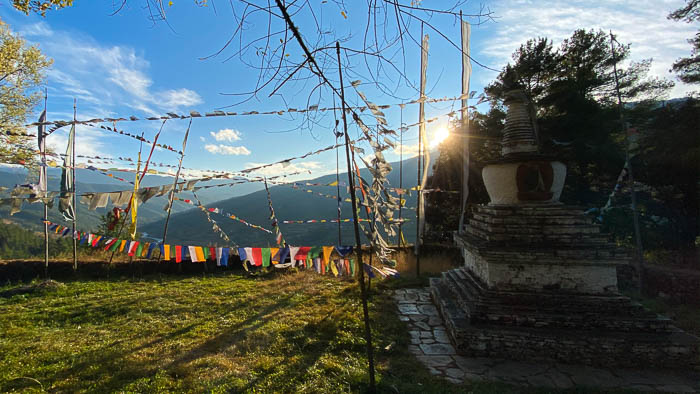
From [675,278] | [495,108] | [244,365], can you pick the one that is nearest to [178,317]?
[244,365]

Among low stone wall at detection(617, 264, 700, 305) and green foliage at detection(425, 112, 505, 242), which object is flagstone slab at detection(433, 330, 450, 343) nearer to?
low stone wall at detection(617, 264, 700, 305)

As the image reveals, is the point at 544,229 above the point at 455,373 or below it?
above

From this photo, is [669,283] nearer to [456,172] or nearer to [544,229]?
[544,229]

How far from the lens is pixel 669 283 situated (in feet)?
29.9

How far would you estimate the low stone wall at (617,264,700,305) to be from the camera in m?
8.61

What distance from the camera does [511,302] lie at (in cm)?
531

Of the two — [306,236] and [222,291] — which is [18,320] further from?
[306,236]

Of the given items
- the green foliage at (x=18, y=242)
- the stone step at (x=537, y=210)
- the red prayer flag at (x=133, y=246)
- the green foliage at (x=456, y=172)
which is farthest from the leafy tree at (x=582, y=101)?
the green foliage at (x=18, y=242)

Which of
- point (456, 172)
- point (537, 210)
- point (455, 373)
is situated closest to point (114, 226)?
point (455, 373)

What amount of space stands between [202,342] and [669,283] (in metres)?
12.7

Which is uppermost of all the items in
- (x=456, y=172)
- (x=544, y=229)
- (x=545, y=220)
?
(x=456, y=172)

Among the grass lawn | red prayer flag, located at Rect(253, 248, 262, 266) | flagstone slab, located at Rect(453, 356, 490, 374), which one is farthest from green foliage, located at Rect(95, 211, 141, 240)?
flagstone slab, located at Rect(453, 356, 490, 374)

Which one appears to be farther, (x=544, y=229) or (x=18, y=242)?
(x=18, y=242)

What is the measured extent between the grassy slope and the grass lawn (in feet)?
0.06
